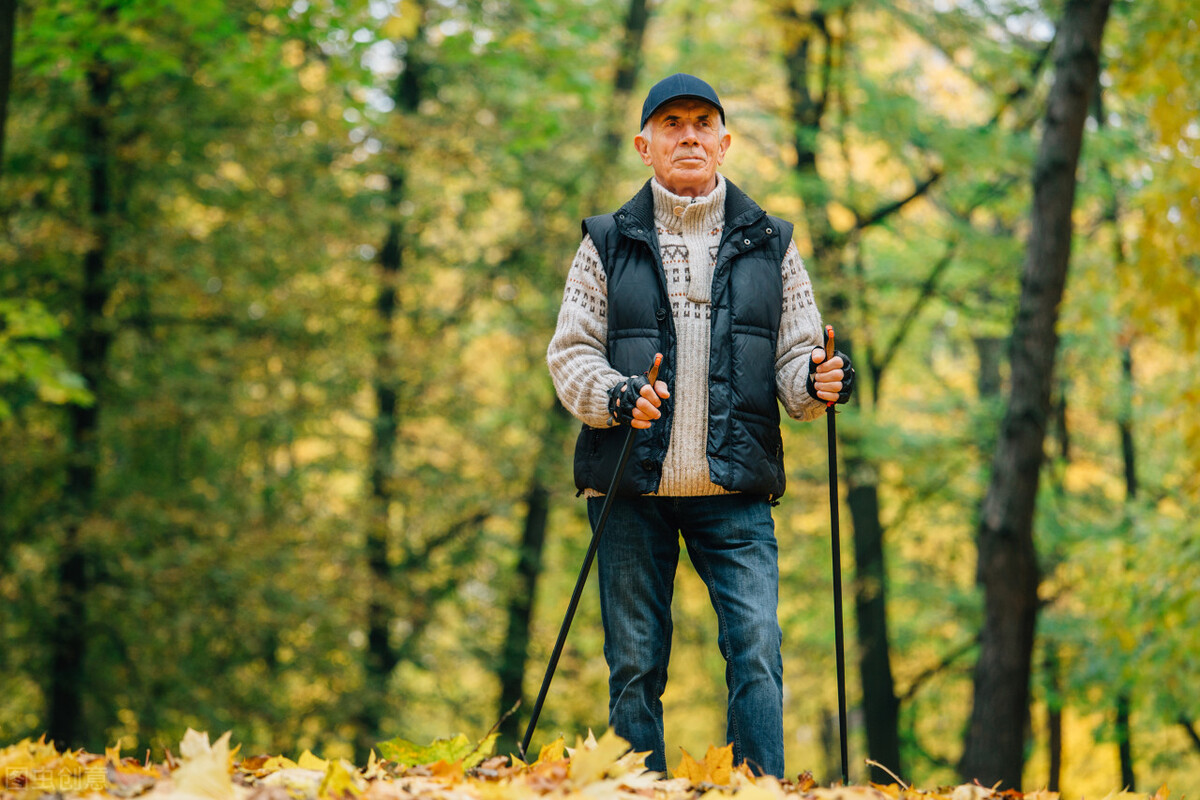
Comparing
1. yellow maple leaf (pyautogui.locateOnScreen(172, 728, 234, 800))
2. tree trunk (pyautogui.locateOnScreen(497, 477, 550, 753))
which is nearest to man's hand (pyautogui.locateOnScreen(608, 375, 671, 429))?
yellow maple leaf (pyautogui.locateOnScreen(172, 728, 234, 800))

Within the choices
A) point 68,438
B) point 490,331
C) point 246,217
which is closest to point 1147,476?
point 490,331

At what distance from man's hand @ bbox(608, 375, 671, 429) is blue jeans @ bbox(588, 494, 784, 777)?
0.34 m

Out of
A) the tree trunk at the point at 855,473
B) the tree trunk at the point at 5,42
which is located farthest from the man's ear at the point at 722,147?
the tree trunk at the point at 855,473

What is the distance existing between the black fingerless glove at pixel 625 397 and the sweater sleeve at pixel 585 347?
0.12ft

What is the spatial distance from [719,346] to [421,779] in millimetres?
1358

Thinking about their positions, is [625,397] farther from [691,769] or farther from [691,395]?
[691,769]

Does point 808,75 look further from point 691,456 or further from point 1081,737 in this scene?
point 1081,737

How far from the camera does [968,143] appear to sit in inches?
386

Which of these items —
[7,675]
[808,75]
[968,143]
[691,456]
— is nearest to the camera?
[691,456]

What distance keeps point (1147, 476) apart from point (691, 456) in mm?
13560

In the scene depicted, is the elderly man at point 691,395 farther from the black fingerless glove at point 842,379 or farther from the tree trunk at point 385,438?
the tree trunk at point 385,438

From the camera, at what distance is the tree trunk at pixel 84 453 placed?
8266mm

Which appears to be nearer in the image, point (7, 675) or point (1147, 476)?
point (7, 675)

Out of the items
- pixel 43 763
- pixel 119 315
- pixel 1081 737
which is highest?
pixel 119 315
